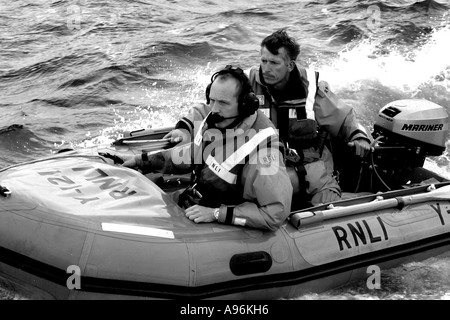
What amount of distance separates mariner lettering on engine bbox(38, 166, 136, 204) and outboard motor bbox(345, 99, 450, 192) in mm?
1919

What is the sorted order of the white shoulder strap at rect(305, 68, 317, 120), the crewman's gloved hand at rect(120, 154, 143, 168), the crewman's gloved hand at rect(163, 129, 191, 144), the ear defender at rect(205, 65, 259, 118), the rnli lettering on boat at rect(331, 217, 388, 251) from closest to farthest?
the ear defender at rect(205, 65, 259, 118) → the rnli lettering on boat at rect(331, 217, 388, 251) → the crewman's gloved hand at rect(120, 154, 143, 168) → the white shoulder strap at rect(305, 68, 317, 120) → the crewman's gloved hand at rect(163, 129, 191, 144)

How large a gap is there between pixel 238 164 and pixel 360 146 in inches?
48.6

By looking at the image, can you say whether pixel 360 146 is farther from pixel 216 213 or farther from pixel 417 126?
pixel 216 213

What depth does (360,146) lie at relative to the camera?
4.78m

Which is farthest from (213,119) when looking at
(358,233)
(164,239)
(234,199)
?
(358,233)

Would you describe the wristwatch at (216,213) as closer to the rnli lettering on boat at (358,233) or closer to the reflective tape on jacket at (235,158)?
the reflective tape on jacket at (235,158)

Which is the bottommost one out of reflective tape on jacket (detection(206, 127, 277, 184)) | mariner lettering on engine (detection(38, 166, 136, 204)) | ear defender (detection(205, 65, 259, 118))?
mariner lettering on engine (detection(38, 166, 136, 204))

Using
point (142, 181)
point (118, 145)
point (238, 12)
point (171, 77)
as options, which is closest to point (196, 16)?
point (238, 12)

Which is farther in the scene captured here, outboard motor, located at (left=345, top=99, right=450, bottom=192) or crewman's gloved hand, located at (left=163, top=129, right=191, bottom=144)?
outboard motor, located at (left=345, top=99, right=450, bottom=192)

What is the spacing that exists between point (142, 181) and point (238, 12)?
21.4 ft

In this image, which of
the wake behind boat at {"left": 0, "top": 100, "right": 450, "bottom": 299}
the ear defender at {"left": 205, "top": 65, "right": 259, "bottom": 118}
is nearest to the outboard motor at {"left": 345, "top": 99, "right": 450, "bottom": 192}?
the wake behind boat at {"left": 0, "top": 100, "right": 450, "bottom": 299}

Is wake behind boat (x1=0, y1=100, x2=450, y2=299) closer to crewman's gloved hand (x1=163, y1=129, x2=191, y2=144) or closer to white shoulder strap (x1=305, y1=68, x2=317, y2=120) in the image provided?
crewman's gloved hand (x1=163, y1=129, x2=191, y2=144)

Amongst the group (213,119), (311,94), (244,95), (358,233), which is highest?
(244,95)

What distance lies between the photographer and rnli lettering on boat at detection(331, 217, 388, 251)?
4.19 m
